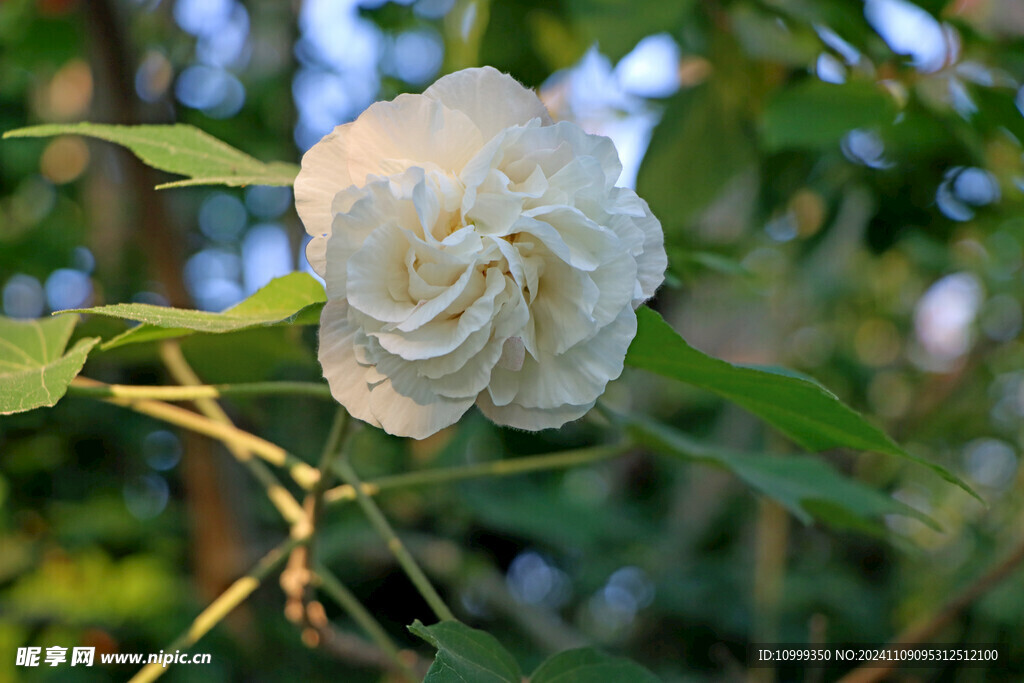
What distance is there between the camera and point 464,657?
1.36ft

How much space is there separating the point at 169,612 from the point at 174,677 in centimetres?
12

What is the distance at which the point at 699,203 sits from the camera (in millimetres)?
965

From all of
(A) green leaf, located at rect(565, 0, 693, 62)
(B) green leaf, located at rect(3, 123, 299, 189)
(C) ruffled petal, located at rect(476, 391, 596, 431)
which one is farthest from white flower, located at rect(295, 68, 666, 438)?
(A) green leaf, located at rect(565, 0, 693, 62)

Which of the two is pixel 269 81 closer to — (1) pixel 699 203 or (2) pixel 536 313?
(1) pixel 699 203

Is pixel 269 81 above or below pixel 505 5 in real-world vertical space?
below

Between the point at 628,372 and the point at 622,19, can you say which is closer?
the point at 622,19

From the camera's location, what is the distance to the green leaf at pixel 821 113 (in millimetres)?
743

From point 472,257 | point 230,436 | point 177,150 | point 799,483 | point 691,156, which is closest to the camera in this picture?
point 472,257

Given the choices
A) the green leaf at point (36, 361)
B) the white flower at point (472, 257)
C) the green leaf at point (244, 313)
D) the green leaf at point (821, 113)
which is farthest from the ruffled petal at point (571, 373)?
the green leaf at point (821, 113)

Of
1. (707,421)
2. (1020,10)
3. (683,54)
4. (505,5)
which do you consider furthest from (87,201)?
(1020,10)

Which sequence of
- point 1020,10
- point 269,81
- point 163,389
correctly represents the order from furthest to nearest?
1. point 269,81
2. point 1020,10
3. point 163,389

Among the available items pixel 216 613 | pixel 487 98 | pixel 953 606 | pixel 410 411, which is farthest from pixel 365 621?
pixel 953 606

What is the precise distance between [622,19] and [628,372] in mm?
456

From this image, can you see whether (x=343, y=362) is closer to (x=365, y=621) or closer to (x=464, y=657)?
(x=464, y=657)
